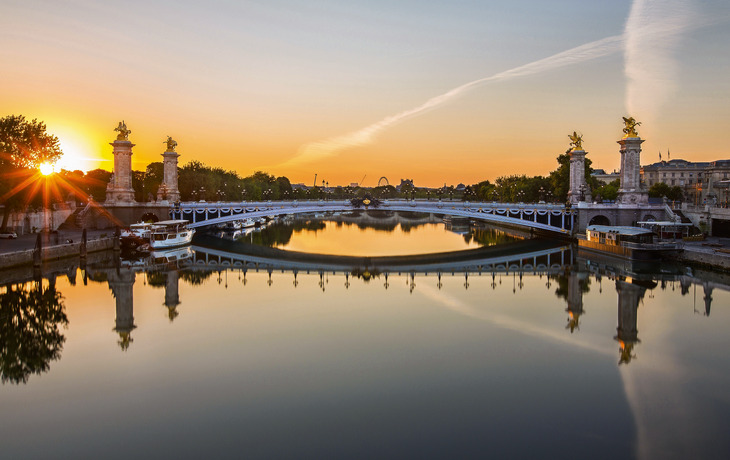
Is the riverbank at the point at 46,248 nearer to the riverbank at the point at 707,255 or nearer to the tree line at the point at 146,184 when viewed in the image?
the tree line at the point at 146,184

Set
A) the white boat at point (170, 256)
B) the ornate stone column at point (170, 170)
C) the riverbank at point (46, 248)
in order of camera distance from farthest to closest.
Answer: the ornate stone column at point (170, 170) → the white boat at point (170, 256) → the riverbank at point (46, 248)

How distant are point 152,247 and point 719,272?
39433mm

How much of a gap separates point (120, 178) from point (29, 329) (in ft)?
127

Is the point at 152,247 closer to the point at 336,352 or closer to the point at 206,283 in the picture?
the point at 206,283

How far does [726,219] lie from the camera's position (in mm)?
40750

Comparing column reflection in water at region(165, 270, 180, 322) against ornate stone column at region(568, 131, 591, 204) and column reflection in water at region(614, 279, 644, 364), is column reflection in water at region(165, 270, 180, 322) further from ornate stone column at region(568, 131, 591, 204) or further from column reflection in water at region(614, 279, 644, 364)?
ornate stone column at region(568, 131, 591, 204)

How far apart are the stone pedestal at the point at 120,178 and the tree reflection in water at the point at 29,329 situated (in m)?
29.0

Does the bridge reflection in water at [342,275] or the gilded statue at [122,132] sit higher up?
the gilded statue at [122,132]

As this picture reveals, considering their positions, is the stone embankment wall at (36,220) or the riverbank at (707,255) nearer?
the riverbank at (707,255)

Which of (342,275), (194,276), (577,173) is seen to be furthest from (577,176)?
(194,276)

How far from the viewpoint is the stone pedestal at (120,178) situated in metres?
55.2

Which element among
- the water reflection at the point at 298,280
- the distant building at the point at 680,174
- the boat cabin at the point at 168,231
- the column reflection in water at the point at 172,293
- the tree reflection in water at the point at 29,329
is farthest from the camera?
the distant building at the point at 680,174

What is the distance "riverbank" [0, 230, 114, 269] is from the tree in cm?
306

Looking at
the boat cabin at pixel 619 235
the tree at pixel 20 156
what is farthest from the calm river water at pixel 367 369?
the tree at pixel 20 156
